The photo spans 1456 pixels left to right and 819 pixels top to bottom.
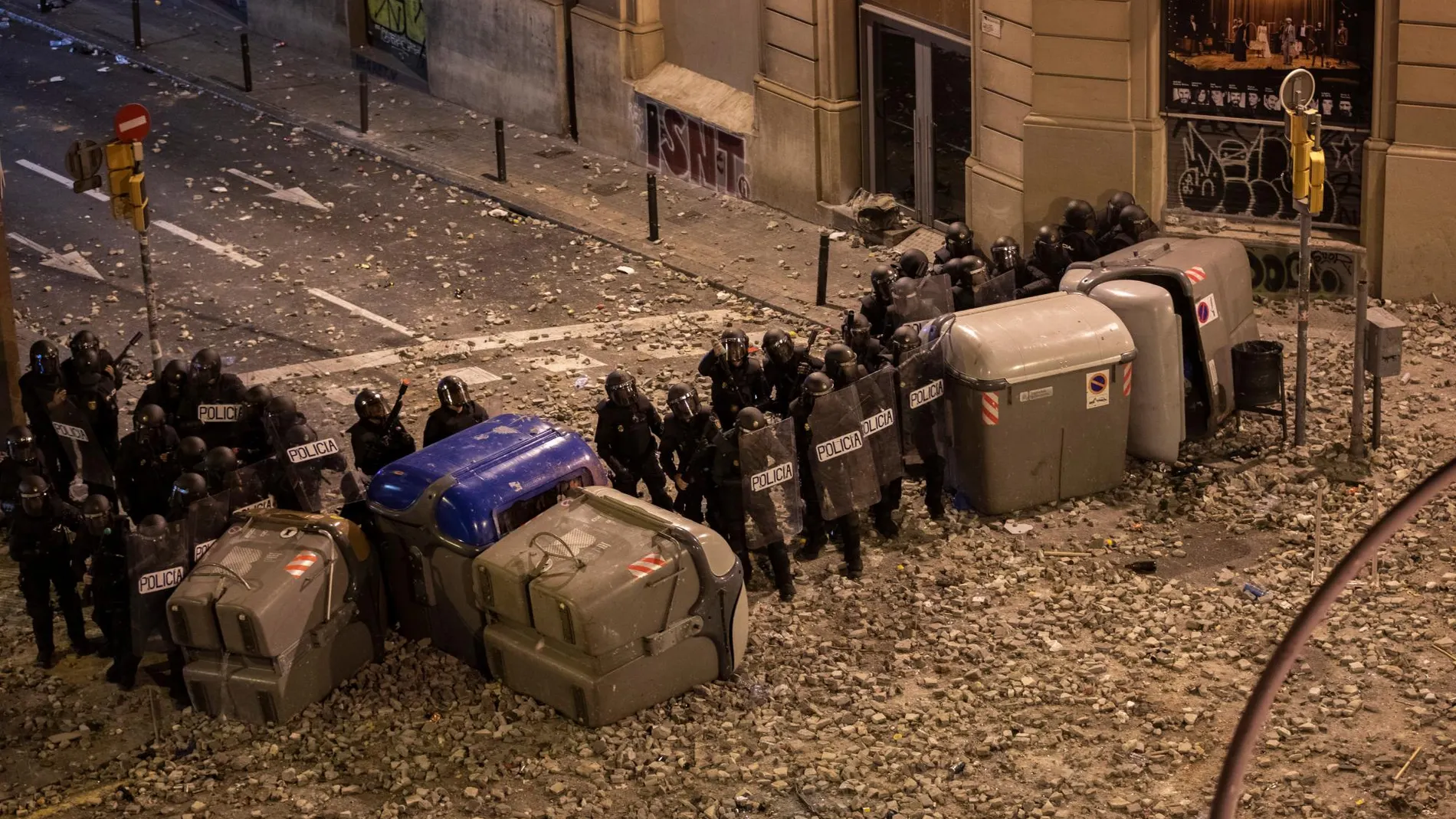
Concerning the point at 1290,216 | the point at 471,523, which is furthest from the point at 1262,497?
the point at 471,523

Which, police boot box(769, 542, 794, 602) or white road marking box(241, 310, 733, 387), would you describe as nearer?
police boot box(769, 542, 794, 602)

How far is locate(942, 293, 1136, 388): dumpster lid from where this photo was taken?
14.9 meters

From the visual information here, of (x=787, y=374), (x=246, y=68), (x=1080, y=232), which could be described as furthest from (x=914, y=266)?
(x=246, y=68)

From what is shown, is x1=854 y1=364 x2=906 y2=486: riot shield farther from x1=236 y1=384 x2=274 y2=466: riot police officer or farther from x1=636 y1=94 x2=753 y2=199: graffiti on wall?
x1=636 y1=94 x2=753 y2=199: graffiti on wall

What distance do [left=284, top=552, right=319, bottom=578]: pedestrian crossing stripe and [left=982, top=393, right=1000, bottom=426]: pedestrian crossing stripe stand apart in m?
4.96

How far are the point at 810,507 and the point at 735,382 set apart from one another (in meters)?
1.35

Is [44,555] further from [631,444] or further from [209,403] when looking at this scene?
[631,444]

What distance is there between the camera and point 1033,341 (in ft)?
49.0

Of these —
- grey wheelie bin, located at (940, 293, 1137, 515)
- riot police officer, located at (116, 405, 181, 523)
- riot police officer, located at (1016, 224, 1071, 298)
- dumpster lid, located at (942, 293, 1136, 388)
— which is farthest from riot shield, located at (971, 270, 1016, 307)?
riot police officer, located at (116, 405, 181, 523)

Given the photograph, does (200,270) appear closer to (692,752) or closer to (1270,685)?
(692,752)

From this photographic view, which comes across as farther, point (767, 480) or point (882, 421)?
point (882, 421)

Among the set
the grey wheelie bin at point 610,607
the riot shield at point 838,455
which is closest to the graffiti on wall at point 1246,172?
the riot shield at point 838,455

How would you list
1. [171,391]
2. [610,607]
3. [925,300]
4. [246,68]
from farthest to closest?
1. [246,68]
2. [925,300]
3. [171,391]
4. [610,607]

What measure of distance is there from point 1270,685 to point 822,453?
748 cm
